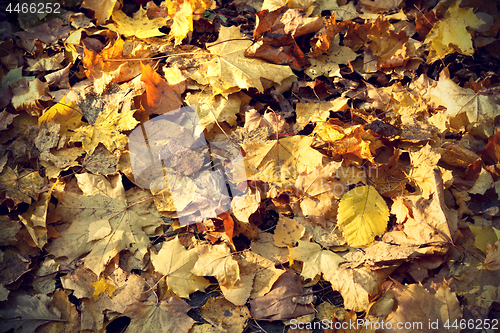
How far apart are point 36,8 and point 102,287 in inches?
91.4

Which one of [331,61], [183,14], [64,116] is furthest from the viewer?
[331,61]

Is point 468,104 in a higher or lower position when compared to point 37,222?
higher

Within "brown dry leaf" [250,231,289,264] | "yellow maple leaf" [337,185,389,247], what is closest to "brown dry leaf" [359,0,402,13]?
"yellow maple leaf" [337,185,389,247]

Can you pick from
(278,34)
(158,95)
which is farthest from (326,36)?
(158,95)

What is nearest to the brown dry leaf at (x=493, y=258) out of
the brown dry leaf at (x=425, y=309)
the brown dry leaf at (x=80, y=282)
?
the brown dry leaf at (x=425, y=309)

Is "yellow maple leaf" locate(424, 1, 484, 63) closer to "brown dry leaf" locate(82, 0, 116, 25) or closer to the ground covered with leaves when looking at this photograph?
the ground covered with leaves

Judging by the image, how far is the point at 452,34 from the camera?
2.12 metres

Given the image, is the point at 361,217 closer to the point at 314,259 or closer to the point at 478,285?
the point at 314,259

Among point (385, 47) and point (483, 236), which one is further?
point (385, 47)

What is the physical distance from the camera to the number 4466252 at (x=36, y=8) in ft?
8.13

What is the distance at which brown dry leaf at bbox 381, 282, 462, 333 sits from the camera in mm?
1253

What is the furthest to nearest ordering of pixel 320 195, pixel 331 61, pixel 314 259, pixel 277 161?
pixel 331 61, pixel 277 161, pixel 320 195, pixel 314 259

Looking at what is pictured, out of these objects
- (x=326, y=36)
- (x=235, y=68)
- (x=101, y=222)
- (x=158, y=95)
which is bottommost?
(x=101, y=222)

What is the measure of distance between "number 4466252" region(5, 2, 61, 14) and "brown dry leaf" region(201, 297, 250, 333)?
2560 millimetres
